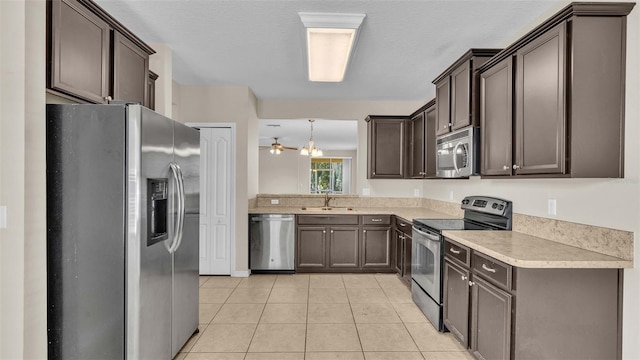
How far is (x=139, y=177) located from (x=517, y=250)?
7.36ft

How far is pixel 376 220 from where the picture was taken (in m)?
4.49

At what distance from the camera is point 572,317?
1826 millimetres

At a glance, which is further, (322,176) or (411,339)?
(322,176)

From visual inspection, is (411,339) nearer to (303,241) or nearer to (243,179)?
(303,241)

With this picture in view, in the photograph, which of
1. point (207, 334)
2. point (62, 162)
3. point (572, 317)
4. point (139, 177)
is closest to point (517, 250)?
point (572, 317)

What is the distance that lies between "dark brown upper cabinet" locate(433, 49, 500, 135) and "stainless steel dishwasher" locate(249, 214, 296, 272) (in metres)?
2.32

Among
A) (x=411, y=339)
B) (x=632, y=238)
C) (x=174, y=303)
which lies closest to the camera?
(x=632, y=238)

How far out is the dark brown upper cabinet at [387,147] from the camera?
4637mm

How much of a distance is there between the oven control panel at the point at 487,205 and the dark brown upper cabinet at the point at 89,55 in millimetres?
3069

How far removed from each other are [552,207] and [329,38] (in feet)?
6.75

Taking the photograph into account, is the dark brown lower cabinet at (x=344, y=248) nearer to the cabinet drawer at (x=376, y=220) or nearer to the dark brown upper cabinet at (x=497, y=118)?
the cabinet drawer at (x=376, y=220)
